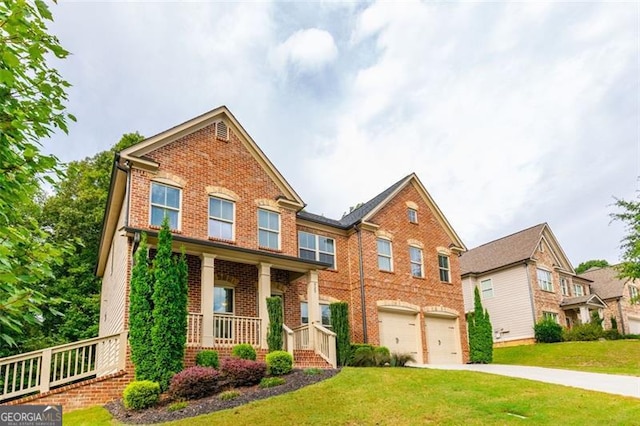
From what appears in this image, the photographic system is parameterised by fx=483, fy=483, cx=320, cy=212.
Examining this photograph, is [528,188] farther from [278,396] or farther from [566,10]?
[278,396]

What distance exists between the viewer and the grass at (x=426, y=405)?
32.6 feet

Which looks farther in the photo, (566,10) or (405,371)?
(405,371)

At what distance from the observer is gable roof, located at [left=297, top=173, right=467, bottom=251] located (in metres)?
22.3

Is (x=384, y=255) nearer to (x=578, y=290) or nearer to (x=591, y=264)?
(x=578, y=290)

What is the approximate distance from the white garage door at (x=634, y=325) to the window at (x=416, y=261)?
27429 mm

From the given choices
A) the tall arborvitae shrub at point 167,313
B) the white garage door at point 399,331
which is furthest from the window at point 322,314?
the tall arborvitae shrub at point 167,313

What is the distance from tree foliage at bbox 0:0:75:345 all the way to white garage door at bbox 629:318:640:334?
46374mm

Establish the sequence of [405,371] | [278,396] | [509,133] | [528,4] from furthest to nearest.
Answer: [509,133], [405,371], [528,4], [278,396]

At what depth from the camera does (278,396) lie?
11.7 meters

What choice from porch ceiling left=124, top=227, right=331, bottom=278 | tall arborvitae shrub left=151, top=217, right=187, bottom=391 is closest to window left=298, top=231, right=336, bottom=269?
porch ceiling left=124, top=227, right=331, bottom=278

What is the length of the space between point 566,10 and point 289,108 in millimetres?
10829

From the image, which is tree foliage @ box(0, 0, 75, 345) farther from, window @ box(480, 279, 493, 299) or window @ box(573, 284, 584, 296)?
window @ box(573, 284, 584, 296)

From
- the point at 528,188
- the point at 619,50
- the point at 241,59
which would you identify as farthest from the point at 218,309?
the point at 528,188

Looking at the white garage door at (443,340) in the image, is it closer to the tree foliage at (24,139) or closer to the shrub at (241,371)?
the shrub at (241,371)
